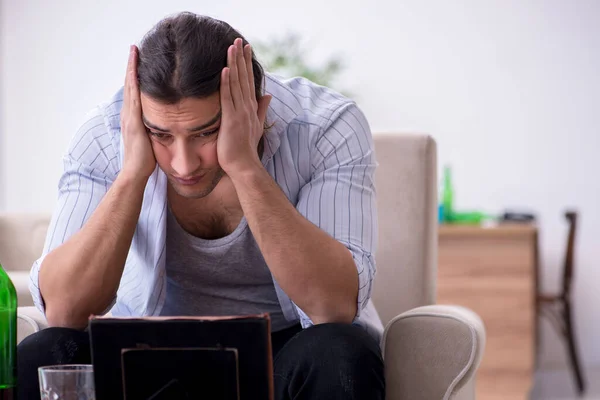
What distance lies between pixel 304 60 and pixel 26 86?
59.6 inches

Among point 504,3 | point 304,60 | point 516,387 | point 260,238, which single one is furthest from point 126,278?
point 504,3

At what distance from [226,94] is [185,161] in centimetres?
12

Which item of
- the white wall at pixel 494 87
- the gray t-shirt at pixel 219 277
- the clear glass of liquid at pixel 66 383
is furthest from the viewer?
the white wall at pixel 494 87

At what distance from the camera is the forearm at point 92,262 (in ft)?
4.41

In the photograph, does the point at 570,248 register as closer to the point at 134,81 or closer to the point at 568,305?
the point at 568,305

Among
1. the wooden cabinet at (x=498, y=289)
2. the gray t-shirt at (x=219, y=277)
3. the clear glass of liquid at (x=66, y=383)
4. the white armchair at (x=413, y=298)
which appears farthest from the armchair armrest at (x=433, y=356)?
the wooden cabinet at (x=498, y=289)

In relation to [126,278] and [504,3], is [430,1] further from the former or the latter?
[126,278]

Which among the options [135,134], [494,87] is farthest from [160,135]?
[494,87]

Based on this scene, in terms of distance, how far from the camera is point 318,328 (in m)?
1.17

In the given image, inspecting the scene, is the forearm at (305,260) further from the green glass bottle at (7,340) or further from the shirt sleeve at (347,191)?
the green glass bottle at (7,340)

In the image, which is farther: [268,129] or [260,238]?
[268,129]

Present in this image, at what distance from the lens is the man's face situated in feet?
4.30

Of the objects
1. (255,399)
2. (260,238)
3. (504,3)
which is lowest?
(255,399)

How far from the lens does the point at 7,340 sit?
3.30 ft
